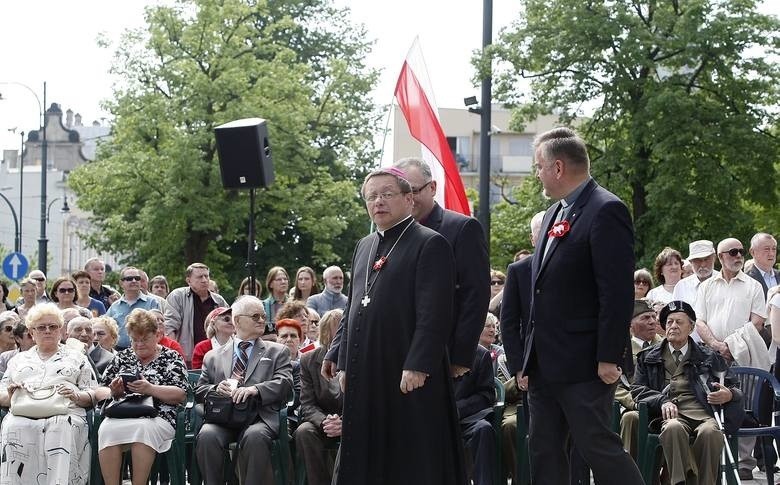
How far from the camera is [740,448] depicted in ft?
35.6

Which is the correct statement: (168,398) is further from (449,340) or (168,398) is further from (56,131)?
(56,131)

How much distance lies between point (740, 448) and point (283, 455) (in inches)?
154

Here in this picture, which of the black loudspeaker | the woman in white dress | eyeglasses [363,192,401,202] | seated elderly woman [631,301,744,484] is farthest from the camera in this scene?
the black loudspeaker

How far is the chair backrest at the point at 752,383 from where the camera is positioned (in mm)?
9858

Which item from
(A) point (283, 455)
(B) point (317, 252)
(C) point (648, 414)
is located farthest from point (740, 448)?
(B) point (317, 252)

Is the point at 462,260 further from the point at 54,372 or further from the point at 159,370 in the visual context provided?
the point at 54,372

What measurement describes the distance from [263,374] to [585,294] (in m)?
3.61

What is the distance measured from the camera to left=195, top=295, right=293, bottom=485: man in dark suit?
368 inches

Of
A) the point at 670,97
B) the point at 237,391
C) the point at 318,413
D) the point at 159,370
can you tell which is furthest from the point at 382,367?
the point at 670,97

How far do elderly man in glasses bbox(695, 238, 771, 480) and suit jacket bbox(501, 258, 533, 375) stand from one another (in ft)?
13.3

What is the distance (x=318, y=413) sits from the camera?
31.2ft

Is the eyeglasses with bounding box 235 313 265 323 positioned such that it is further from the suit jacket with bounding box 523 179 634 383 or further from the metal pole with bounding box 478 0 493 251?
the metal pole with bounding box 478 0 493 251

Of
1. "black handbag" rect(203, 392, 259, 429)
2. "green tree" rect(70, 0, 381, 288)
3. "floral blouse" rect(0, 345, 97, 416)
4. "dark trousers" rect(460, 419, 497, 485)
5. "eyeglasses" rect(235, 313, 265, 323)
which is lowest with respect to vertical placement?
"dark trousers" rect(460, 419, 497, 485)

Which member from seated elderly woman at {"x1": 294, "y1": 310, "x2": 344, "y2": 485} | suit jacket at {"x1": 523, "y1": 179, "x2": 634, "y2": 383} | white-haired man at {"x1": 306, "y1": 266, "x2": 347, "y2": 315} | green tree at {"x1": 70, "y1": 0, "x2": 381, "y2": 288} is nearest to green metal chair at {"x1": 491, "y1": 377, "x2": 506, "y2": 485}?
seated elderly woman at {"x1": 294, "y1": 310, "x2": 344, "y2": 485}
